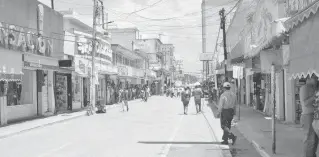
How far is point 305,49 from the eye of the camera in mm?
7000

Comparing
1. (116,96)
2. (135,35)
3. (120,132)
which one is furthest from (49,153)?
(135,35)

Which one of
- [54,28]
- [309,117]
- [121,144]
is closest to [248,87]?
[54,28]

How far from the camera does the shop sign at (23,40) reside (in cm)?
1870

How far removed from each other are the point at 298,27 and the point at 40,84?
63.7ft

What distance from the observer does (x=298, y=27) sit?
296 inches

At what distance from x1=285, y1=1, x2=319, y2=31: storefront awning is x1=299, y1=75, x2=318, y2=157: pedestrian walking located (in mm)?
1181

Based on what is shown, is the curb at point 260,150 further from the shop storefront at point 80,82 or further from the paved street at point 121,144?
the shop storefront at point 80,82

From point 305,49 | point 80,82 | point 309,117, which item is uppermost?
point 305,49

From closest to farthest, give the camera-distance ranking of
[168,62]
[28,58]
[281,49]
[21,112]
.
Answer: [281,49] < [28,58] < [21,112] < [168,62]

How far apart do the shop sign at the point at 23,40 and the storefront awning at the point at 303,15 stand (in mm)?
14544

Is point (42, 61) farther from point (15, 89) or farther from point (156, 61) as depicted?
point (156, 61)

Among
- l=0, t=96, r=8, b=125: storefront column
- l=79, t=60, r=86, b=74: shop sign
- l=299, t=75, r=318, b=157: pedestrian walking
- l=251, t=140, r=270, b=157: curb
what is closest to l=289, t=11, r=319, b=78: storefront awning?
l=299, t=75, r=318, b=157: pedestrian walking

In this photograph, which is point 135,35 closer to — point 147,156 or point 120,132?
point 120,132

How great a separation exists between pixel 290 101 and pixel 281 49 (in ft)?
18.1
